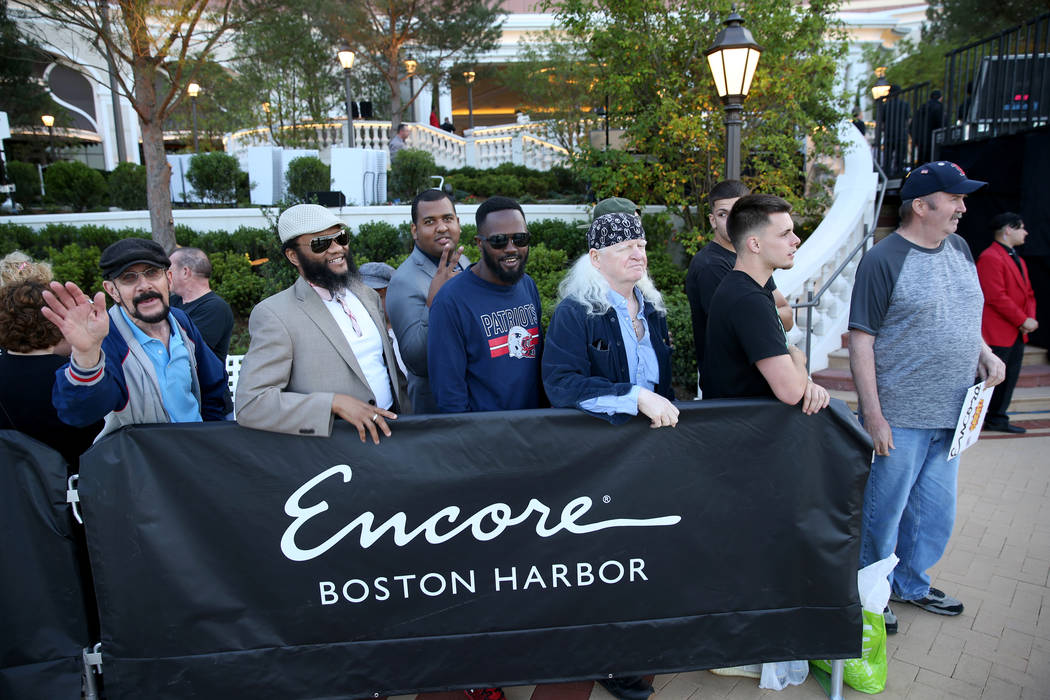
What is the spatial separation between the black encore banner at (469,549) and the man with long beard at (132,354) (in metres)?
0.19

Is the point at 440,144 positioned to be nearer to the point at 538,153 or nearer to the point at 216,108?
the point at 538,153

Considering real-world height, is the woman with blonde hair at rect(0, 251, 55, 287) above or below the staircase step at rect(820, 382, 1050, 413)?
above

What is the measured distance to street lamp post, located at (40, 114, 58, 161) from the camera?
82.0ft

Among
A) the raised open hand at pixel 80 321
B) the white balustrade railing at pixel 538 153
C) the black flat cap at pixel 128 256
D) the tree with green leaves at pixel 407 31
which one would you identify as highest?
the tree with green leaves at pixel 407 31

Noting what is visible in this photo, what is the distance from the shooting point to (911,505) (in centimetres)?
340

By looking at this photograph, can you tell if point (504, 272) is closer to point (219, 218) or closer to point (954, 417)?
point (954, 417)

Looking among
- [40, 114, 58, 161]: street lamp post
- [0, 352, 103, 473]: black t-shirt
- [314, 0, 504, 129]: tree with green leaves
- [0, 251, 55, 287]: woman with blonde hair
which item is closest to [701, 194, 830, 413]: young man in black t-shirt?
[0, 352, 103, 473]: black t-shirt

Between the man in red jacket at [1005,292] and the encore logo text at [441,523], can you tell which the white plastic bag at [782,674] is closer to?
the encore logo text at [441,523]

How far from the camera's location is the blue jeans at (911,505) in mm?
3240

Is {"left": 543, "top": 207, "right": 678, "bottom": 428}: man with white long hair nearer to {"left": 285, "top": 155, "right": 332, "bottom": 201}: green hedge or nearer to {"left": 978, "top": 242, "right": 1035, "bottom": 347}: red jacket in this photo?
{"left": 978, "top": 242, "right": 1035, "bottom": 347}: red jacket

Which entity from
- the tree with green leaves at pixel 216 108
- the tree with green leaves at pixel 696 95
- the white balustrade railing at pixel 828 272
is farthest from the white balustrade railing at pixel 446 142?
the white balustrade railing at pixel 828 272

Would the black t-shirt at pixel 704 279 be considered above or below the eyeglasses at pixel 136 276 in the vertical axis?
below

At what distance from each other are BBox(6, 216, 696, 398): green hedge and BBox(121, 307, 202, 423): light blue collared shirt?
4884 millimetres

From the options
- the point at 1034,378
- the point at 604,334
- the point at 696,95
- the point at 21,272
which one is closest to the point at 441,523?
the point at 604,334
